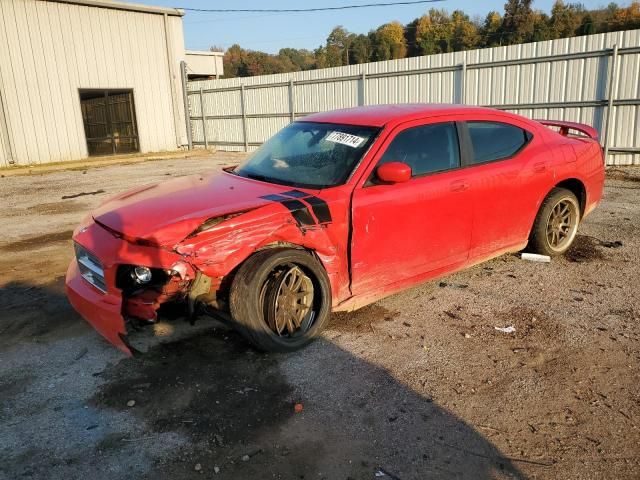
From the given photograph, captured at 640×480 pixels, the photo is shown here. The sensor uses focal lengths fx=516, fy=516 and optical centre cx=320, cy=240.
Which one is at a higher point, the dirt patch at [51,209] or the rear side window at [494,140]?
the rear side window at [494,140]

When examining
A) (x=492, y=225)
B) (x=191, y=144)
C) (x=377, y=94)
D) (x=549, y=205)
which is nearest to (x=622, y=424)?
(x=492, y=225)

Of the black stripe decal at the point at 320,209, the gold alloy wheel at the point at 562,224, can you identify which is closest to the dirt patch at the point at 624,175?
the gold alloy wheel at the point at 562,224

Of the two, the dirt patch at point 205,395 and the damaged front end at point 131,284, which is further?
the damaged front end at point 131,284

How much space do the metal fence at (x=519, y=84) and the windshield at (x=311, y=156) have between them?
31.1 feet

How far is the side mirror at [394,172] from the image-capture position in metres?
3.72

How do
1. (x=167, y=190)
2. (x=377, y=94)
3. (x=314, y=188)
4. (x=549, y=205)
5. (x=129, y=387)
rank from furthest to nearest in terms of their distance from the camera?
(x=377, y=94)
(x=549, y=205)
(x=167, y=190)
(x=314, y=188)
(x=129, y=387)

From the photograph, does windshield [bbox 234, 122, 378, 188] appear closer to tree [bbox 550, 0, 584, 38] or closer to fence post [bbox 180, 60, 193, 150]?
fence post [bbox 180, 60, 193, 150]

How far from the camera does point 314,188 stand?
3.78 meters

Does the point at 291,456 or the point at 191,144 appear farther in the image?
the point at 191,144

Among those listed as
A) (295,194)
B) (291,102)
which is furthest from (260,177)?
(291,102)

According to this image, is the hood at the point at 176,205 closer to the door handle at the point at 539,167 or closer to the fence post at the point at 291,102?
the door handle at the point at 539,167

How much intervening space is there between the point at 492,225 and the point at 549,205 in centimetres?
88

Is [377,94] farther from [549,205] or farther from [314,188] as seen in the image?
[314,188]

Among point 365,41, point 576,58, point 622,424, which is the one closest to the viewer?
point 622,424
